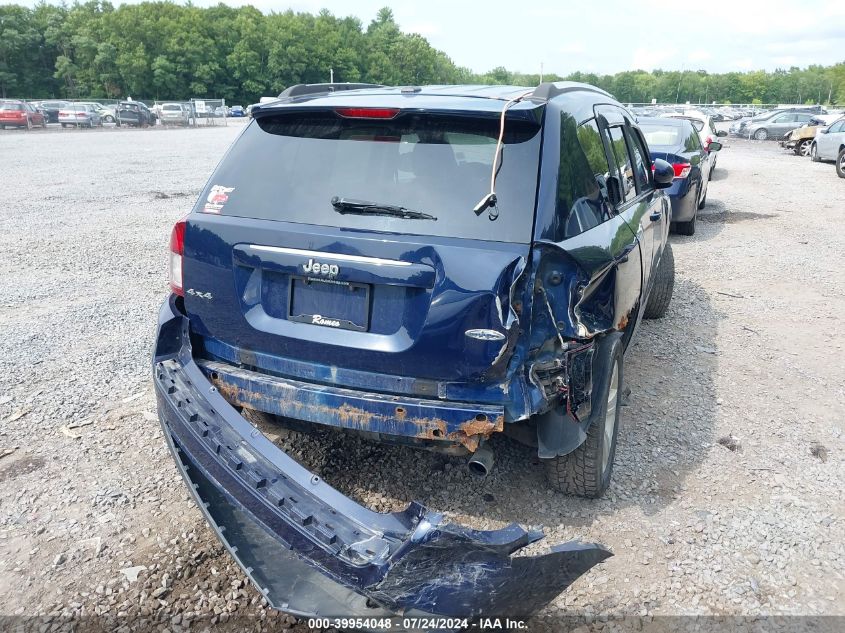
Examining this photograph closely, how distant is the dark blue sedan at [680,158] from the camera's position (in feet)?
30.4

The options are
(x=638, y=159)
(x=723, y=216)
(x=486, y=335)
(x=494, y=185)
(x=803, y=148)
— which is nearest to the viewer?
(x=486, y=335)

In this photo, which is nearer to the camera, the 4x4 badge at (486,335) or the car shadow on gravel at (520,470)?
the 4x4 badge at (486,335)

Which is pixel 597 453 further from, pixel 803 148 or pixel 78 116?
pixel 78 116

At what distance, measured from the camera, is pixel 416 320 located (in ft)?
8.52

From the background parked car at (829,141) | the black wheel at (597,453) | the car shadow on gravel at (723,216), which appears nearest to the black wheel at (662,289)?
the black wheel at (597,453)

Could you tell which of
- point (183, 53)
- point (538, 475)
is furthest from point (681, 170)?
point (183, 53)

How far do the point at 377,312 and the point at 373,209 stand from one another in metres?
0.44

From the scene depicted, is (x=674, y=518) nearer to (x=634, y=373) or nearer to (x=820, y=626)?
(x=820, y=626)

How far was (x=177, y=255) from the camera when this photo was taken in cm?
311

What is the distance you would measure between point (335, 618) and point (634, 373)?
11.3 feet

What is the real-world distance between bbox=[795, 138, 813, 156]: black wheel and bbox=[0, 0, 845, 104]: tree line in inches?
1829

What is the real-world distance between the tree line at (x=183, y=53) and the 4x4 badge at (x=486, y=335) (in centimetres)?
7209

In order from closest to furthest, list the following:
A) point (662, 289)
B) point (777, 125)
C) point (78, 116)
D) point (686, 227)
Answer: point (662, 289) < point (686, 227) < point (777, 125) < point (78, 116)

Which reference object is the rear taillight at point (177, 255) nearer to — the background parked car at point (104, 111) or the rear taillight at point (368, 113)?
the rear taillight at point (368, 113)
